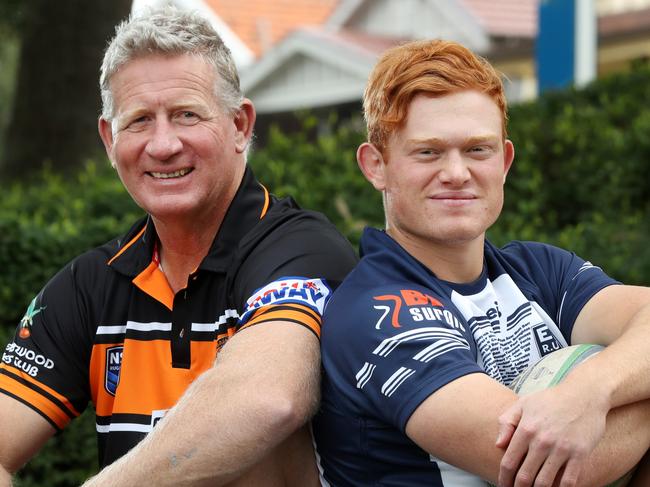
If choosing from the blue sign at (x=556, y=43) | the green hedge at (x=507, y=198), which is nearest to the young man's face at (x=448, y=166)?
the green hedge at (x=507, y=198)

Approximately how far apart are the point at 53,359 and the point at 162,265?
1.56ft

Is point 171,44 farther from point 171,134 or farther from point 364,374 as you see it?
point 364,374

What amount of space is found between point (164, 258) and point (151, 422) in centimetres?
56

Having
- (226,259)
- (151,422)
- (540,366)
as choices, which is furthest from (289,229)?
(540,366)

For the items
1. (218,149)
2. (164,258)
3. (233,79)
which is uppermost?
(233,79)

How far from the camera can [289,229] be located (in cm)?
339

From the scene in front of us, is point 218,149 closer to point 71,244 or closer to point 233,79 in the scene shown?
point 233,79

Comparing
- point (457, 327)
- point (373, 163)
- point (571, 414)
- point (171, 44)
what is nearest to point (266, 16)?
point (171, 44)

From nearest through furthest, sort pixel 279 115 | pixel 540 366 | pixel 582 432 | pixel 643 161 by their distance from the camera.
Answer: pixel 582 432 → pixel 540 366 → pixel 643 161 → pixel 279 115

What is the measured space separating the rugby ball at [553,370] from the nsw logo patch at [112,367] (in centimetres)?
136

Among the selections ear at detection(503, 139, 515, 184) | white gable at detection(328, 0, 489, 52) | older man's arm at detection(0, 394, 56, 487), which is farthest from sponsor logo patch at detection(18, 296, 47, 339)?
white gable at detection(328, 0, 489, 52)

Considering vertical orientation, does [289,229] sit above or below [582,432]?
above

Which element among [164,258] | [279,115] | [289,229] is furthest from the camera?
[279,115]

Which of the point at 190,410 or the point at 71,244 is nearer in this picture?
the point at 190,410
